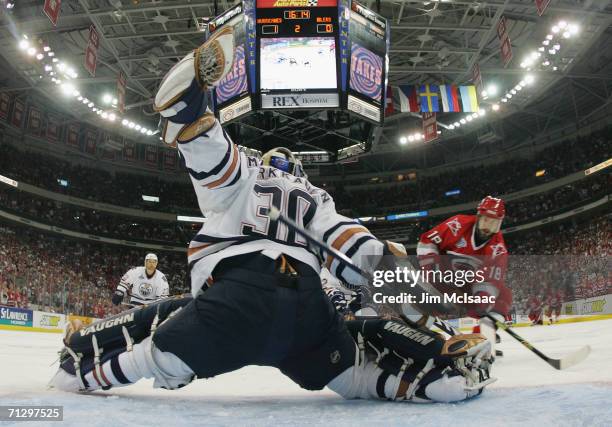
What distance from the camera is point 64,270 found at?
69.3ft

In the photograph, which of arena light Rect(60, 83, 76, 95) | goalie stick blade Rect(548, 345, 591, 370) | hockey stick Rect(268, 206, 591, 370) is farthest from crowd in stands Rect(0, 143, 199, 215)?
goalie stick blade Rect(548, 345, 591, 370)

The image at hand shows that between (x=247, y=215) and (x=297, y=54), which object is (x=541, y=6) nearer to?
(x=297, y=54)

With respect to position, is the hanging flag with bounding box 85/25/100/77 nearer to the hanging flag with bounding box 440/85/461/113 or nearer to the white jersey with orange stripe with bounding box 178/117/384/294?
the hanging flag with bounding box 440/85/461/113

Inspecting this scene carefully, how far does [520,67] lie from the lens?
16.8m

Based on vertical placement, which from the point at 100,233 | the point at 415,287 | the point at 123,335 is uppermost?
the point at 100,233

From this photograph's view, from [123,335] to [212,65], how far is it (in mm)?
1319

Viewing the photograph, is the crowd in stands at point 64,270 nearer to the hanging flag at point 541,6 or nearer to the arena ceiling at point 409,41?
the arena ceiling at point 409,41

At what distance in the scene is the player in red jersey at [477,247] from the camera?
13.7ft

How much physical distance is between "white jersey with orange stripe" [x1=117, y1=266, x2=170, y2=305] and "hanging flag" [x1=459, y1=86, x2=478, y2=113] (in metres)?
10.3

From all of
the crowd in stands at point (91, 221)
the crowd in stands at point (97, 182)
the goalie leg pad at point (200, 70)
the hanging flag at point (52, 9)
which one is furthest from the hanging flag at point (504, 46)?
the crowd in stands at point (97, 182)

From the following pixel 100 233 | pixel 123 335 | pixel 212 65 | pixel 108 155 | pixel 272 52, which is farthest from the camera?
pixel 108 155

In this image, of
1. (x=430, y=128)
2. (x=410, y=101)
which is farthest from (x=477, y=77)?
(x=410, y=101)

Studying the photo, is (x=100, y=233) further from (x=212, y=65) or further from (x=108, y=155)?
(x=212, y=65)

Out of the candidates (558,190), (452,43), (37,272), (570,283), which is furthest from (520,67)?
(37,272)
